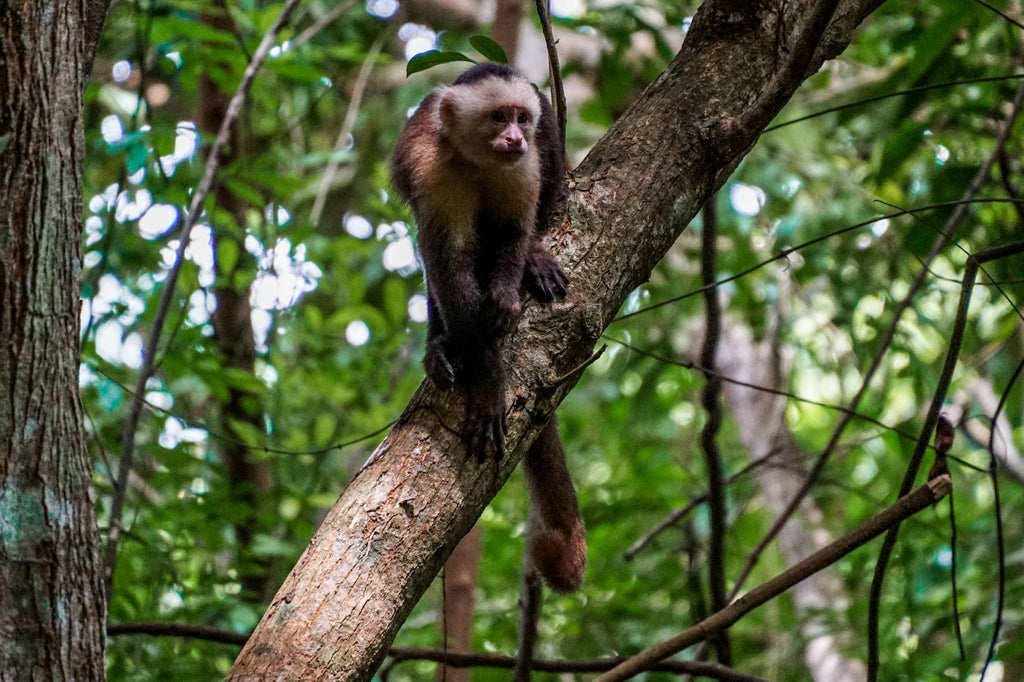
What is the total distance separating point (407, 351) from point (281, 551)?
2066mm

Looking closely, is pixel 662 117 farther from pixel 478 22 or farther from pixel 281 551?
pixel 478 22

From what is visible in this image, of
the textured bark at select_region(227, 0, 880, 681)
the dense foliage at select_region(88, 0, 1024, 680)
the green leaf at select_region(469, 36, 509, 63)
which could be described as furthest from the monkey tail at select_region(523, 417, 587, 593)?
the green leaf at select_region(469, 36, 509, 63)

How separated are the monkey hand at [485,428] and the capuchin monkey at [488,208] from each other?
1.80ft

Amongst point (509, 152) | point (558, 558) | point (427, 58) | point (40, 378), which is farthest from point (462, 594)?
point (40, 378)

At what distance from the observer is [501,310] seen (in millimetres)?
2662

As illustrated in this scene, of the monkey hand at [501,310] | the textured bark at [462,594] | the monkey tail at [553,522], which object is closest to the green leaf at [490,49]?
the monkey hand at [501,310]

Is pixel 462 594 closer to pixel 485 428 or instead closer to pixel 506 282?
pixel 506 282

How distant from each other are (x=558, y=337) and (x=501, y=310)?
336 mm

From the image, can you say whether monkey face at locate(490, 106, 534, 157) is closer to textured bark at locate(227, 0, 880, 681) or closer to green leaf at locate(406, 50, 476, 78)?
green leaf at locate(406, 50, 476, 78)

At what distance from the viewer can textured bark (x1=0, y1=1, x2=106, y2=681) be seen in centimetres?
168

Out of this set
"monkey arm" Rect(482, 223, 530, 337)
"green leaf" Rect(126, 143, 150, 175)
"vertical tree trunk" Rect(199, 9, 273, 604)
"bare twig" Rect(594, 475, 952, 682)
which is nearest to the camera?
"bare twig" Rect(594, 475, 952, 682)

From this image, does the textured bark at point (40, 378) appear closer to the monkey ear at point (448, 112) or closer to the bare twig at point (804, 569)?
the bare twig at point (804, 569)

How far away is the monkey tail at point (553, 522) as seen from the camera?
328 cm

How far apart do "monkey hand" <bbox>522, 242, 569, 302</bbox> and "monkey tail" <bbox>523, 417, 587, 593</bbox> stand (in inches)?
→ 35.0
